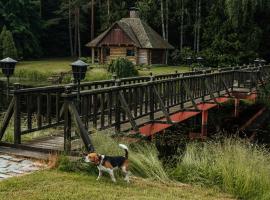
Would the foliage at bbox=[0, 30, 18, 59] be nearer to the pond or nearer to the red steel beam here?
the pond

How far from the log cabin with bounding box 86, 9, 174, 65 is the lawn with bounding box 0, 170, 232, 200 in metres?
39.7

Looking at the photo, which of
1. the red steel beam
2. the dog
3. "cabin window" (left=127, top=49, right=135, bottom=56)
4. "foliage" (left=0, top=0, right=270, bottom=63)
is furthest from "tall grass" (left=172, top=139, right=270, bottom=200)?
"cabin window" (left=127, top=49, right=135, bottom=56)

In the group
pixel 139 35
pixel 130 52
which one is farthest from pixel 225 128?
pixel 130 52

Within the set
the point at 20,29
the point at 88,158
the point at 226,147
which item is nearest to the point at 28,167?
the point at 88,158

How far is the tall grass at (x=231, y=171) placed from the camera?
7.91m

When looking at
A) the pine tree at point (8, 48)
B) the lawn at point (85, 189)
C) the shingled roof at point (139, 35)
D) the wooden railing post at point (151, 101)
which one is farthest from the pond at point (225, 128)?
the pine tree at point (8, 48)

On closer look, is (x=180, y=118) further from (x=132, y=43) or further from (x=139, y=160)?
(x=132, y=43)

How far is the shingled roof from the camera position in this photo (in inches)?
1873

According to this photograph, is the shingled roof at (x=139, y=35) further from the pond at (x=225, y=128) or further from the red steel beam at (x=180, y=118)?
the red steel beam at (x=180, y=118)

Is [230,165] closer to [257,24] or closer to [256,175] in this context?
[256,175]

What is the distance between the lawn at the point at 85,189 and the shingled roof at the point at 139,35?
39.7 metres

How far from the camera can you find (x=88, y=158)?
24.4 feet

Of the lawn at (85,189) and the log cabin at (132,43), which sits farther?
the log cabin at (132,43)

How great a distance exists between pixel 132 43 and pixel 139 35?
1.64 meters
